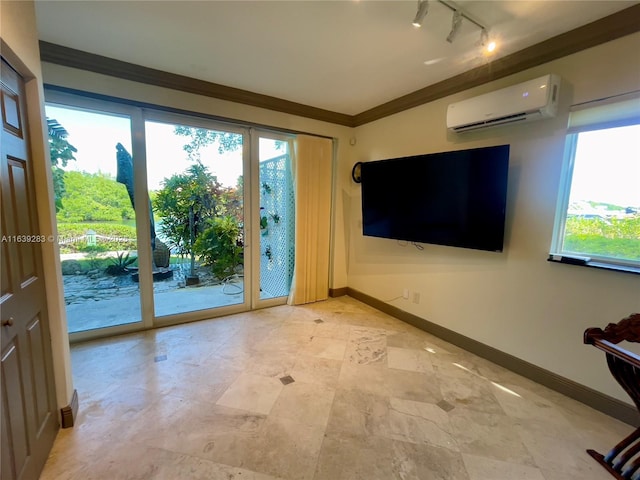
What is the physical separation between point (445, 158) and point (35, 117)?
2.89 m

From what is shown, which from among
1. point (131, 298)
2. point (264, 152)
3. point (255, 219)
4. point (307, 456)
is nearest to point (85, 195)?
point (131, 298)

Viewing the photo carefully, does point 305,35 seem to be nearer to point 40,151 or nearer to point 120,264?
point 40,151

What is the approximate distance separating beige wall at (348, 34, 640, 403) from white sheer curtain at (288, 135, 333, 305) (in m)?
1.07

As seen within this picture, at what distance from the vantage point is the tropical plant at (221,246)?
3.26 m

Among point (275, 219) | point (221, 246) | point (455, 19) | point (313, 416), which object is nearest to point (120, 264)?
point (221, 246)

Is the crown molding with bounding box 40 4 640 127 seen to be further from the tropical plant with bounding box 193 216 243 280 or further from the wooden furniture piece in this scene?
the wooden furniture piece

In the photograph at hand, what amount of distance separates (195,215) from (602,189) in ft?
12.0

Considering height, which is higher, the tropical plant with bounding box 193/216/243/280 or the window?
the window

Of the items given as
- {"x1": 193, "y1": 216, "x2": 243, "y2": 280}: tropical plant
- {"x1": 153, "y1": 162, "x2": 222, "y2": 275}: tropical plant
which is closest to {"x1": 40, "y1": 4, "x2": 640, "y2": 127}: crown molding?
{"x1": 153, "y1": 162, "x2": 222, "y2": 275}: tropical plant

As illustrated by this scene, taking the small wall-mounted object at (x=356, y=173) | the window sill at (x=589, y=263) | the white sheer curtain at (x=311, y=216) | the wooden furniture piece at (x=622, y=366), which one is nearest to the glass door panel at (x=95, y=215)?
the white sheer curtain at (x=311, y=216)

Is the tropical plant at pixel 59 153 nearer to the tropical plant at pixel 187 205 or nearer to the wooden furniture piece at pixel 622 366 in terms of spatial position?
the tropical plant at pixel 187 205

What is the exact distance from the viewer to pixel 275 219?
370 cm

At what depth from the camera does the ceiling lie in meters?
1.78

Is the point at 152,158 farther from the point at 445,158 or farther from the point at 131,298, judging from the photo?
the point at 445,158
